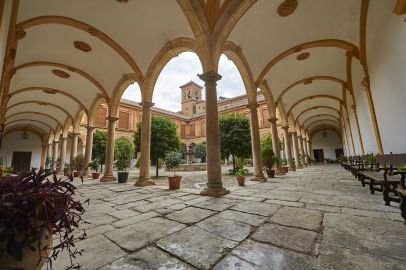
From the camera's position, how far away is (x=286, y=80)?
1102 centimetres

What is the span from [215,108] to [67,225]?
4.36 meters

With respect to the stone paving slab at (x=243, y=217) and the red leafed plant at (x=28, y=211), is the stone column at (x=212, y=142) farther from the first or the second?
the red leafed plant at (x=28, y=211)

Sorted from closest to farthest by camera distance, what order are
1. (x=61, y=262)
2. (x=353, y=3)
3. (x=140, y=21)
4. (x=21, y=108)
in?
(x=61, y=262) → (x=353, y=3) → (x=140, y=21) → (x=21, y=108)

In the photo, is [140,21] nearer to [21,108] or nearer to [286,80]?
[286,80]

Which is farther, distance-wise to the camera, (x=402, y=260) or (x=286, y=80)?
(x=286, y=80)

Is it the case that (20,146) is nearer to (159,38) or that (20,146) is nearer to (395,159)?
(159,38)

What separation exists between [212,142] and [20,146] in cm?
2626

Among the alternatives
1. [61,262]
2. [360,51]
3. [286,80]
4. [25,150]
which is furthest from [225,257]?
[25,150]

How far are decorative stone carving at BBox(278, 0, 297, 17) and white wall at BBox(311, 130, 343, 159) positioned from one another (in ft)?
97.3

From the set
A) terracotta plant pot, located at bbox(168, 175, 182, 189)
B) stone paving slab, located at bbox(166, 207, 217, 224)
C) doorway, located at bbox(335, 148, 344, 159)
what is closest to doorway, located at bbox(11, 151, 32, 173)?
terracotta plant pot, located at bbox(168, 175, 182, 189)

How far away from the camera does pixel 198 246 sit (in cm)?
197

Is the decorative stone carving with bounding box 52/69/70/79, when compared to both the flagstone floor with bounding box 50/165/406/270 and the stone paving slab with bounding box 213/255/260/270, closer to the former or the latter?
the flagstone floor with bounding box 50/165/406/270

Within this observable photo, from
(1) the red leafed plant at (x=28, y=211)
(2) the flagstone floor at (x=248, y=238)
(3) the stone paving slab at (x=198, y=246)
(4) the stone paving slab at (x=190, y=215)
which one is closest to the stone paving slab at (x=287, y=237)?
(2) the flagstone floor at (x=248, y=238)

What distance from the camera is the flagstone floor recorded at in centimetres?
166
